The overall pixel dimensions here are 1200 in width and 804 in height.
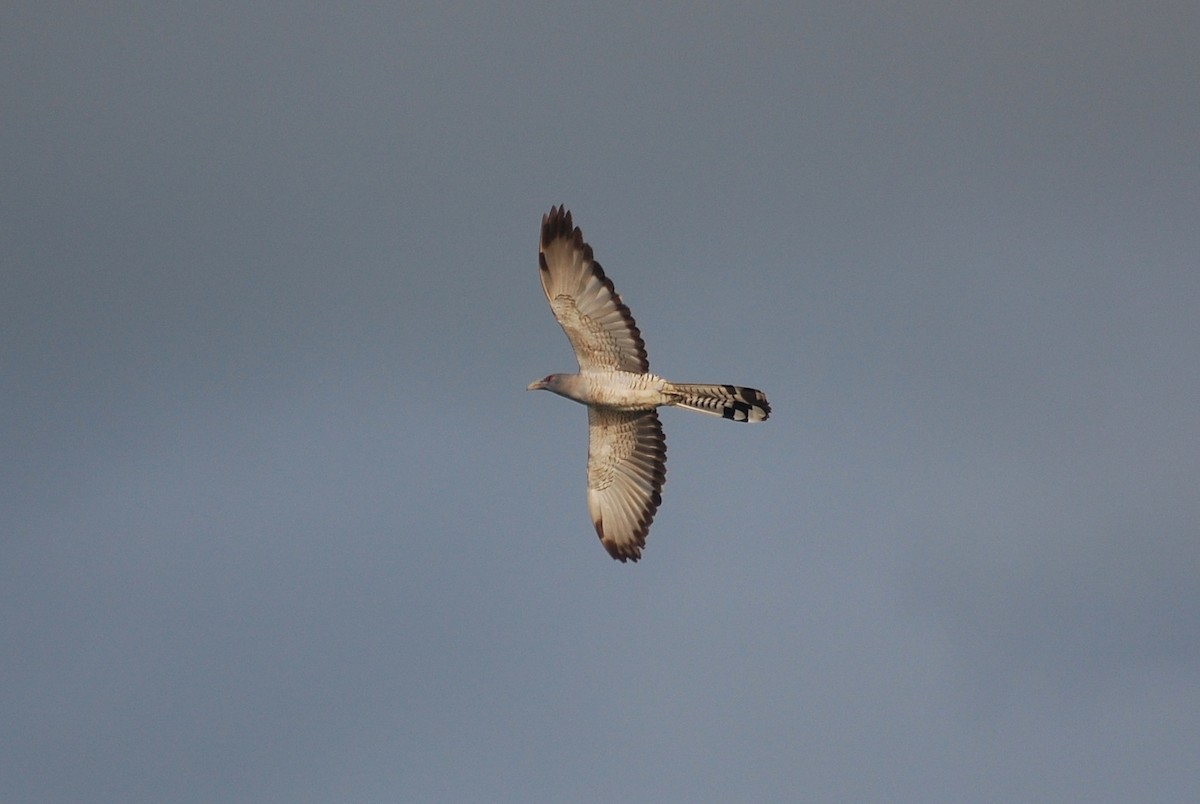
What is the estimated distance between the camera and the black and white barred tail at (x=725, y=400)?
112ft

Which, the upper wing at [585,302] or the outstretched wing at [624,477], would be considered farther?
the outstretched wing at [624,477]

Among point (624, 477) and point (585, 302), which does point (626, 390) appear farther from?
point (624, 477)

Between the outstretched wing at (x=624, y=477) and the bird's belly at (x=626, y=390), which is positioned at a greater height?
the bird's belly at (x=626, y=390)

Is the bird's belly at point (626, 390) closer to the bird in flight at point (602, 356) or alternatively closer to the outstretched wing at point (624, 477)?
the bird in flight at point (602, 356)

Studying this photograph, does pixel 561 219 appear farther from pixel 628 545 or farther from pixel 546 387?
pixel 628 545

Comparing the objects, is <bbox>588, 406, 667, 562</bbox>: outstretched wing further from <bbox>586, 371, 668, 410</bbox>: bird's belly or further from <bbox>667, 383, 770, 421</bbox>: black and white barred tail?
<bbox>667, 383, 770, 421</bbox>: black and white barred tail

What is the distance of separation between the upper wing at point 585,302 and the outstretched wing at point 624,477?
4.51 feet

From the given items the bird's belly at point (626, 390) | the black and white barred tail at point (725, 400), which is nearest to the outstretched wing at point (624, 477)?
the bird's belly at point (626, 390)

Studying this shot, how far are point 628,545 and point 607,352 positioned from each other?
4.01m

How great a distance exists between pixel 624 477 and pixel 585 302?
147 inches

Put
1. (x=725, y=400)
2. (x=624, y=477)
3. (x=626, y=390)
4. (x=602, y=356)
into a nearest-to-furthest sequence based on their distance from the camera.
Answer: (x=725, y=400)
(x=626, y=390)
(x=602, y=356)
(x=624, y=477)

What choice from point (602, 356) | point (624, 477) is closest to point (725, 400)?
point (602, 356)

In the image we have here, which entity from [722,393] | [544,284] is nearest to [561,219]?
[544,284]

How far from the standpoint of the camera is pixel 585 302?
113ft
